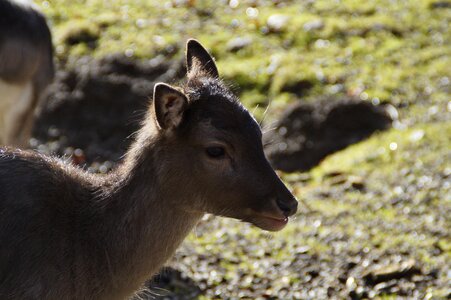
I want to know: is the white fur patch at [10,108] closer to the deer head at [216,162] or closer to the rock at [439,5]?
the deer head at [216,162]

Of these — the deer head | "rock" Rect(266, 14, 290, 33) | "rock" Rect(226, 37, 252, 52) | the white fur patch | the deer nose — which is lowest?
"rock" Rect(266, 14, 290, 33)

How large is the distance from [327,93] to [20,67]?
3.30 m

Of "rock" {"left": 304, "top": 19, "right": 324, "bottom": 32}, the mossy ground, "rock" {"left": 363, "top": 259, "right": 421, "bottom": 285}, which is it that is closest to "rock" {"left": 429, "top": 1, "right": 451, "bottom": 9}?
the mossy ground

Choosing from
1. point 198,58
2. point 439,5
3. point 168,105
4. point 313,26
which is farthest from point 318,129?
point 168,105

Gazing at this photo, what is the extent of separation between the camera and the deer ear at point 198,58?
21.9 ft

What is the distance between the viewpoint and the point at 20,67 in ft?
33.7

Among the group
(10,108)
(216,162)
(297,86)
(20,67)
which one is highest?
(216,162)

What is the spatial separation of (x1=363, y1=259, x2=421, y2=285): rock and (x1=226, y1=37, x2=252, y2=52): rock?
498 cm

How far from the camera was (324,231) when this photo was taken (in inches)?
344

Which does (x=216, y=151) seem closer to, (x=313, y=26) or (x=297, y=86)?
(x=297, y=86)

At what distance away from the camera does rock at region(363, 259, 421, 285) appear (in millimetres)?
7820

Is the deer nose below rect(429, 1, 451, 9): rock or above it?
above

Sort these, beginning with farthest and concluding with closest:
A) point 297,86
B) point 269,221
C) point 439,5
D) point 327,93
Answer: point 439,5
point 297,86
point 327,93
point 269,221

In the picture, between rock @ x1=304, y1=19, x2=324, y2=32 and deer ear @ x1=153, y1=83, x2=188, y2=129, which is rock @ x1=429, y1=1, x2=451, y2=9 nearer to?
rock @ x1=304, y1=19, x2=324, y2=32
